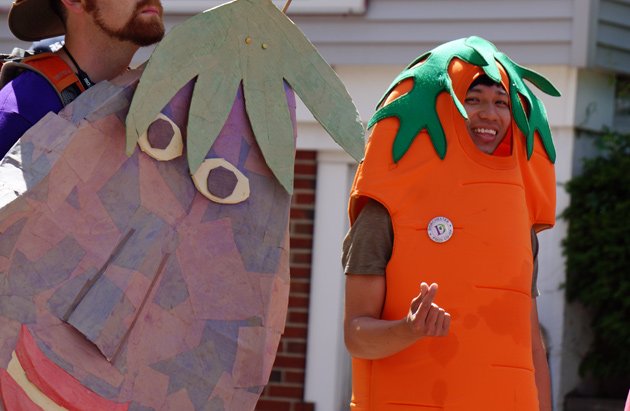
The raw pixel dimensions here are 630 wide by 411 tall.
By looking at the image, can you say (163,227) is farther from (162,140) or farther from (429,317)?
(429,317)

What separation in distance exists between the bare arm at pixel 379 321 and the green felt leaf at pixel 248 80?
534 mm

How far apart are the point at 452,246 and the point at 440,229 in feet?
0.18

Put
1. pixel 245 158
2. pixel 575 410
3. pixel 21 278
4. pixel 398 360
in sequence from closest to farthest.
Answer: pixel 21 278
pixel 245 158
pixel 398 360
pixel 575 410

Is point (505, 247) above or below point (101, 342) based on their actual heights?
above

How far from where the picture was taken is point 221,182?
2.46 meters

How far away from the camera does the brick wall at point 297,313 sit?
5988 millimetres

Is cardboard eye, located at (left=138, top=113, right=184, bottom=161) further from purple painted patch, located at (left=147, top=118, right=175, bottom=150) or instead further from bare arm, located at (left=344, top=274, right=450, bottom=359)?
bare arm, located at (left=344, top=274, right=450, bottom=359)

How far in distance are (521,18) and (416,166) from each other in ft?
8.46

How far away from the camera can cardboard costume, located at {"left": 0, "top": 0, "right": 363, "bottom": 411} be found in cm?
233

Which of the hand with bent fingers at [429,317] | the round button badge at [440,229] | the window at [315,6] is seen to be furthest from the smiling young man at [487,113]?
the window at [315,6]

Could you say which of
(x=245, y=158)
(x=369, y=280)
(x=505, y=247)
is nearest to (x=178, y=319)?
(x=245, y=158)

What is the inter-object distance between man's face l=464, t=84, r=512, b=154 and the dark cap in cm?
119

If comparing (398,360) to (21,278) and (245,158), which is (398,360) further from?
(21,278)

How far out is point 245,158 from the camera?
2502mm
